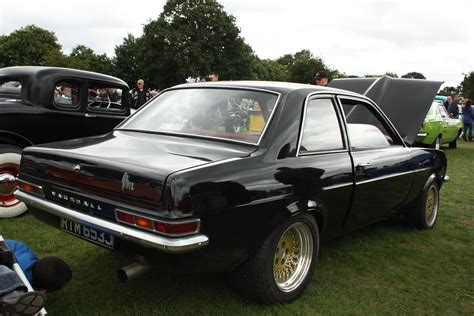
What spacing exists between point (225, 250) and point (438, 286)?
2026mm

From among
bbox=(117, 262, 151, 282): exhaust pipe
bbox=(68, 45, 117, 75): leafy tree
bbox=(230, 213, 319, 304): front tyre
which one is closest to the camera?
bbox=(117, 262, 151, 282): exhaust pipe

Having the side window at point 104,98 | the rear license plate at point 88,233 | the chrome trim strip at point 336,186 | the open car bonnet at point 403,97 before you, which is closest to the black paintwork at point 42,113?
the side window at point 104,98

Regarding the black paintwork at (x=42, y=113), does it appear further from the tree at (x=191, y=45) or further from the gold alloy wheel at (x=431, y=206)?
the tree at (x=191, y=45)

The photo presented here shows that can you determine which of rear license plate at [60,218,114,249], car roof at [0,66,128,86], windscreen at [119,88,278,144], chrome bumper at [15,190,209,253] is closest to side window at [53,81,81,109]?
car roof at [0,66,128,86]

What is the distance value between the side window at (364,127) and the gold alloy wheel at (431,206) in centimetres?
113

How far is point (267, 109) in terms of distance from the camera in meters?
3.18

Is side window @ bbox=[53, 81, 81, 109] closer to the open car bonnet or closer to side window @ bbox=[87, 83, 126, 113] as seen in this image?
side window @ bbox=[87, 83, 126, 113]

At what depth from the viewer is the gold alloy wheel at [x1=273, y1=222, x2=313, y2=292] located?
311cm

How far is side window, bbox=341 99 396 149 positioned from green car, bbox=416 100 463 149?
24.1 feet

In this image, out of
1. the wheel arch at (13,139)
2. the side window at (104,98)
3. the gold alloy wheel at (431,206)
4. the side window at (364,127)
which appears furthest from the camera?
the side window at (104,98)

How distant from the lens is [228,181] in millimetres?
2547

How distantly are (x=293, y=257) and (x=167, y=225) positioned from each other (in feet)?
4.15

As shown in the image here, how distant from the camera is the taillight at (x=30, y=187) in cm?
299

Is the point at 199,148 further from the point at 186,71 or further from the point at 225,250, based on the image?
the point at 186,71
